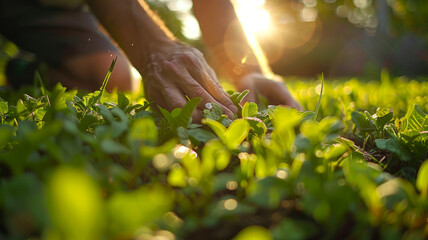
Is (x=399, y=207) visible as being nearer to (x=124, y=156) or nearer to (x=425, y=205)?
(x=425, y=205)

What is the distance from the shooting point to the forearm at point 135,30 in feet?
6.29

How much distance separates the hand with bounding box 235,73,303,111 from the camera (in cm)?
201

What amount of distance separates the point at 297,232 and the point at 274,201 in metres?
0.12

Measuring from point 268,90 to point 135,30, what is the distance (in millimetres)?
958

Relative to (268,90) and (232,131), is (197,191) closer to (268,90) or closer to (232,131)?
(232,131)

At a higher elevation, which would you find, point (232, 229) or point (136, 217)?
point (136, 217)

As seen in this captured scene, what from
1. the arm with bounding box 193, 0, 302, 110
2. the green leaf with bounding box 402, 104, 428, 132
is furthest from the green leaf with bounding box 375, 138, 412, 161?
the arm with bounding box 193, 0, 302, 110

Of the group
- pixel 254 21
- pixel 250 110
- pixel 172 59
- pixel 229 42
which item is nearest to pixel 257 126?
pixel 250 110

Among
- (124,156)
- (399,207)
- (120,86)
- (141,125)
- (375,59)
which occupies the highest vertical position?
(141,125)

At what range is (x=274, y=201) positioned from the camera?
0.71m

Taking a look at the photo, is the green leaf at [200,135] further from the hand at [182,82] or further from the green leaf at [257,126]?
the hand at [182,82]

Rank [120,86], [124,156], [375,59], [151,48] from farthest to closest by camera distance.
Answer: [375,59] → [120,86] → [151,48] → [124,156]

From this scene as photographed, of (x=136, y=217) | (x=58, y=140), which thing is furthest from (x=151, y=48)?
(x=136, y=217)

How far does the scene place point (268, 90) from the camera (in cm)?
219
